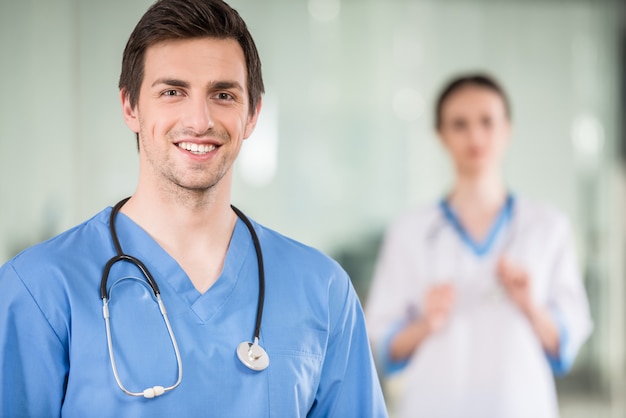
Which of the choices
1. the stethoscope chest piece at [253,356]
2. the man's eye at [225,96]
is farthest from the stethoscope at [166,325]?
the man's eye at [225,96]

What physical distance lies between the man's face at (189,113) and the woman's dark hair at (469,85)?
6.61 feet

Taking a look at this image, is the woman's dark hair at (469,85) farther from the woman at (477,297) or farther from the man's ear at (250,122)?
the man's ear at (250,122)

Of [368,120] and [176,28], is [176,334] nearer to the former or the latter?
[176,28]

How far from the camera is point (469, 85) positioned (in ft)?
10.1

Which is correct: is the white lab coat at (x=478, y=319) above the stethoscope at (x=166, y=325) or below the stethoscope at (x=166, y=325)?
below

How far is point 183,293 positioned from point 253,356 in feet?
0.45

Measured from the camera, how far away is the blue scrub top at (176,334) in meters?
1.07

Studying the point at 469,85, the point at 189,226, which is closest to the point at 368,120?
the point at 469,85

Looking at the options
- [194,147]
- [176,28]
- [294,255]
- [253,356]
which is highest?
[176,28]

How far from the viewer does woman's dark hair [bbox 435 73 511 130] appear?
3.09 metres

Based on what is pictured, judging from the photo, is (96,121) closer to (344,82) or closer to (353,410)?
(344,82)

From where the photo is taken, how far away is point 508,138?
127 inches

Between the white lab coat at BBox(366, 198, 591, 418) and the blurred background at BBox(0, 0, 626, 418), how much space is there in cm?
16

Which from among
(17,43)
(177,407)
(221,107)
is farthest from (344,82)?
(177,407)
